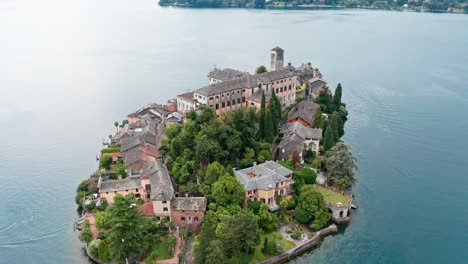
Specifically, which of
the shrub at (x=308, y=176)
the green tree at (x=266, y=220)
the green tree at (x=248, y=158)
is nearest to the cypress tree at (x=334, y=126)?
the shrub at (x=308, y=176)

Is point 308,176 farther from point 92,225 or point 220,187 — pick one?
point 92,225

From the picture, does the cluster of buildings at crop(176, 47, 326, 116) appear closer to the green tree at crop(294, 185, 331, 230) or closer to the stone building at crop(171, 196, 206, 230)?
the green tree at crop(294, 185, 331, 230)

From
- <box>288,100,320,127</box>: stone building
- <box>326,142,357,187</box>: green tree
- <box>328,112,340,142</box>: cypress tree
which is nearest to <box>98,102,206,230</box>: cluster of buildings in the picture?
<box>326,142,357,187</box>: green tree

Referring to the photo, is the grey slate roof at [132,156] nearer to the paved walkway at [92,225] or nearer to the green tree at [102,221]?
the paved walkway at [92,225]

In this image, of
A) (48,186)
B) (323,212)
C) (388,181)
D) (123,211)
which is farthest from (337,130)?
(48,186)

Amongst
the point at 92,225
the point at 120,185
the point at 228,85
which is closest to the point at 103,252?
the point at 92,225
